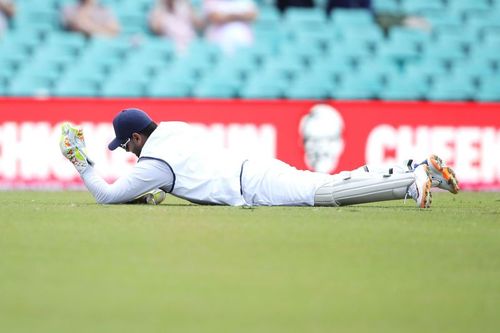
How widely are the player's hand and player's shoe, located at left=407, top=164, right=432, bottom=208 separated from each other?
8.98 ft

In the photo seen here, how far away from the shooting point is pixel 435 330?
4.71 metres

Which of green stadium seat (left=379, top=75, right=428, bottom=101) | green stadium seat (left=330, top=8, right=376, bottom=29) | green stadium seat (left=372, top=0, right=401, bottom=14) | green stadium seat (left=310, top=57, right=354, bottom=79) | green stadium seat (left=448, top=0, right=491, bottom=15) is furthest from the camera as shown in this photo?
green stadium seat (left=448, top=0, right=491, bottom=15)

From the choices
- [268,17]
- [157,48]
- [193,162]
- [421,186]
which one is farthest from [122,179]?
[268,17]

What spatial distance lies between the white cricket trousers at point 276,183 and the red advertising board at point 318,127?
540cm

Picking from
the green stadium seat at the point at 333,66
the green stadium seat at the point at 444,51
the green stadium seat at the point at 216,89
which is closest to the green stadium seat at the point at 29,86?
the green stadium seat at the point at 216,89

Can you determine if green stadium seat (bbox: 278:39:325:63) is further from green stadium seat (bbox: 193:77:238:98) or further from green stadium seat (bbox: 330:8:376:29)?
green stadium seat (bbox: 193:77:238:98)

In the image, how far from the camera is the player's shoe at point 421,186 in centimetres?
918

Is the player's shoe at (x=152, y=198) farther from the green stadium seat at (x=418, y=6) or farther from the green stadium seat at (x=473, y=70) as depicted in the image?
the green stadium seat at (x=418, y=6)

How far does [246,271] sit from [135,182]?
11.0ft

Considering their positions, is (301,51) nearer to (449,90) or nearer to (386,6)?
(449,90)

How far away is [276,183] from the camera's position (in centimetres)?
949

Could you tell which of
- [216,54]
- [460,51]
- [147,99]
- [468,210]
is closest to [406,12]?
[460,51]

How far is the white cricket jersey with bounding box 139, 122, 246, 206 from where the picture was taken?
9281 mm

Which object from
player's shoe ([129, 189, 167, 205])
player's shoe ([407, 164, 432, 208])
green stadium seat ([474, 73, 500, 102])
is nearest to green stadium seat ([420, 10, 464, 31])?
green stadium seat ([474, 73, 500, 102])
